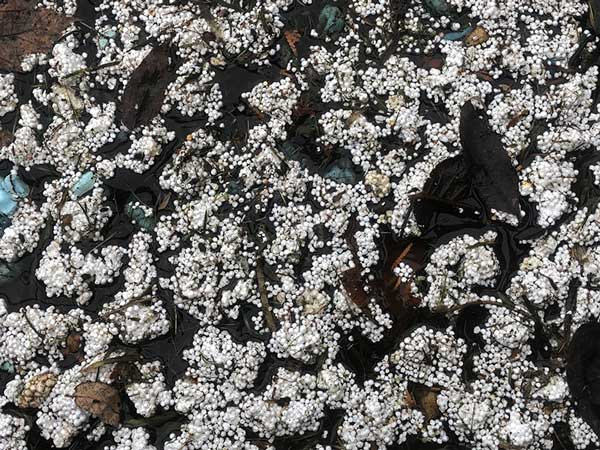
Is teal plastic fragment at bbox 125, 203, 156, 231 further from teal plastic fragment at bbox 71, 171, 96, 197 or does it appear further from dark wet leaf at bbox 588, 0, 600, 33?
dark wet leaf at bbox 588, 0, 600, 33

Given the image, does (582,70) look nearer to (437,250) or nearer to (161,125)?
(437,250)

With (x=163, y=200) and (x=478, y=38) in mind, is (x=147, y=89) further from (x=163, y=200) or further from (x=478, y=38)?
(x=478, y=38)

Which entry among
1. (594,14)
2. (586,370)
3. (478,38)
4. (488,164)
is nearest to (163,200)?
(488,164)

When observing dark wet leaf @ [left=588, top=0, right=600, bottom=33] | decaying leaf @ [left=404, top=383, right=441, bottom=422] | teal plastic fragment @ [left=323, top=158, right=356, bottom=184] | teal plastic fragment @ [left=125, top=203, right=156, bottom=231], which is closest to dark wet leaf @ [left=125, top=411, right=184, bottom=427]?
teal plastic fragment @ [left=125, top=203, right=156, bottom=231]

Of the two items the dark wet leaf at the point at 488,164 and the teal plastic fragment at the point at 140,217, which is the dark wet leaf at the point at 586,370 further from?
the teal plastic fragment at the point at 140,217

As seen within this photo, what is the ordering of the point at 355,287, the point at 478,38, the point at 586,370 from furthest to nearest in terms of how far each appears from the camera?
1. the point at 478,38
2. the point at 355,287
3. the point at 586,370
